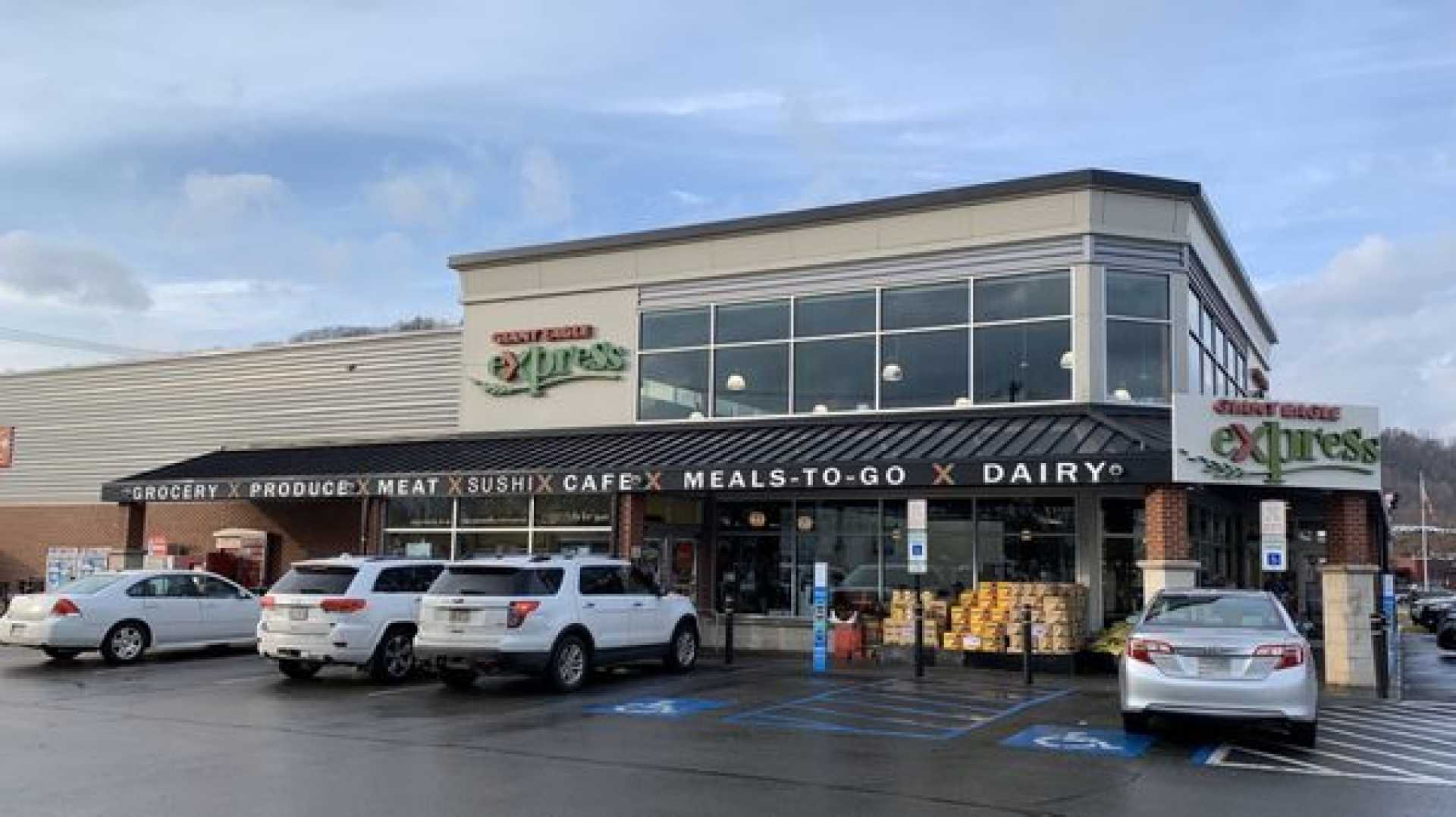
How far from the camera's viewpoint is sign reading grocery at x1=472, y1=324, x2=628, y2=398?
27.2m

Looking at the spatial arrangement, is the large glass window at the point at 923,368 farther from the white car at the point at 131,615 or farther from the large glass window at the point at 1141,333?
the white car at the point at 131,615

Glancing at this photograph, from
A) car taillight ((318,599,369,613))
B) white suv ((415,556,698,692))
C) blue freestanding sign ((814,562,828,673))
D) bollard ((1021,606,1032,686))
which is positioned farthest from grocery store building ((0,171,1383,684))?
car taillight ((318,599,369,613))

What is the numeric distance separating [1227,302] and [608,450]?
47.8 feet

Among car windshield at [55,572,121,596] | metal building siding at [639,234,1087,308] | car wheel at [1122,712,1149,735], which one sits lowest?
car wheel at [1122,712,1149,735]

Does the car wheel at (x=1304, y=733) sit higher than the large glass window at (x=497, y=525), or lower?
lower

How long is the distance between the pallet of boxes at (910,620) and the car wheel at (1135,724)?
26.9 ft

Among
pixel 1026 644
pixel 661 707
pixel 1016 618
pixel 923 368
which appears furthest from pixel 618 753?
pixel 923 368

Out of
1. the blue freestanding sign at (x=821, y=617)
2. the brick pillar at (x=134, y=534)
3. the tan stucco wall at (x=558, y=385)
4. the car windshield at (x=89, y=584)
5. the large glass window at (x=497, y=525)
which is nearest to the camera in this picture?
the blue freestanding sign at (x=821, y=617)

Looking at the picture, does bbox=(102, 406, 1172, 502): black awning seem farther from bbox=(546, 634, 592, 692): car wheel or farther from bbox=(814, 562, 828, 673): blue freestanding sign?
bbox=(546, 634, 592, 692): car wheel

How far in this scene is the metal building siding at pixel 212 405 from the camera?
30.0 meters

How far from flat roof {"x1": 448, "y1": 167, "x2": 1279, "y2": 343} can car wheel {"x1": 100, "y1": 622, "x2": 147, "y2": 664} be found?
1176 centimetres

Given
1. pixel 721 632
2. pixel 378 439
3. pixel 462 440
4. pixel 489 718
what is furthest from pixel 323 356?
pixel 489 718

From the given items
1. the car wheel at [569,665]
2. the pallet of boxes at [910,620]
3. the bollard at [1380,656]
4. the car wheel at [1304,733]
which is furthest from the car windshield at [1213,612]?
the pallet of boxes at [910,620]

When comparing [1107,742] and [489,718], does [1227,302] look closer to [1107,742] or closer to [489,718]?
[1107,742]
